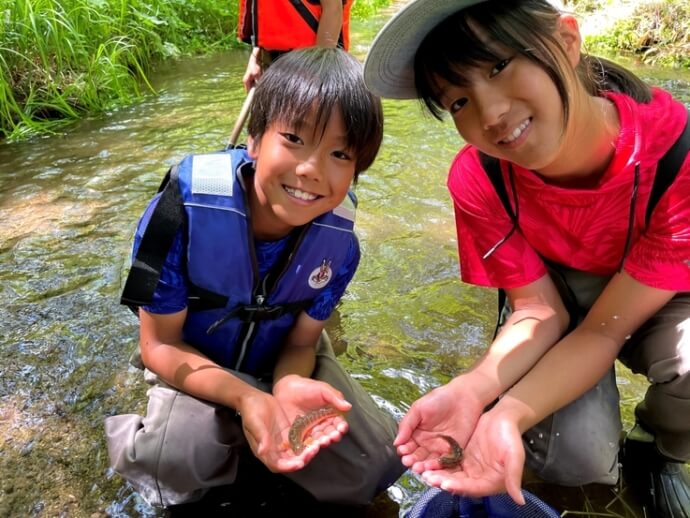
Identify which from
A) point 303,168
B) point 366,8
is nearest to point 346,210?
point 303,168

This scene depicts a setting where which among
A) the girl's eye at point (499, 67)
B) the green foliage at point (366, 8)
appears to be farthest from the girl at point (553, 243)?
the green foliage at point (366, 8)

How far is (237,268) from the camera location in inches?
74.4

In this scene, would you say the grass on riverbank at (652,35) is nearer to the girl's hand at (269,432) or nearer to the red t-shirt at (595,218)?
the red t-shirt at (595,218)

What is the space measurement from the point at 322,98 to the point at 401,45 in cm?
27

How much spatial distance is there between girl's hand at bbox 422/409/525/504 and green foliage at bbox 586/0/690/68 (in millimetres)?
7786

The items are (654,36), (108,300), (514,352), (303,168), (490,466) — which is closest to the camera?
(490,466)

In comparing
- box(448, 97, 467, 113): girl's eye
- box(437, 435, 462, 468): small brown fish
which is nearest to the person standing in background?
box(448, 97, 467, 113): girl's eye

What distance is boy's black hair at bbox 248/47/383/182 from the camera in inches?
69.7

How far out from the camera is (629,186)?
5.70ft

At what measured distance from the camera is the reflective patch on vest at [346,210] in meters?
2.02

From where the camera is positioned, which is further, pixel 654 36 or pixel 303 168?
pixel 654 36

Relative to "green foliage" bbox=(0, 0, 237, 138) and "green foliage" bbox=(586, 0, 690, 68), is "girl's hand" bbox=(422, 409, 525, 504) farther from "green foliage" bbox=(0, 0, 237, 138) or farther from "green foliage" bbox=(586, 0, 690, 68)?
"green foliage" bbox=(586, 0, 690, 68)

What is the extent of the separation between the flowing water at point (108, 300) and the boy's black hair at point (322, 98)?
1.06m

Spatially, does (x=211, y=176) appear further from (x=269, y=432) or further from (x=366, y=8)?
(x=366, y=8)
